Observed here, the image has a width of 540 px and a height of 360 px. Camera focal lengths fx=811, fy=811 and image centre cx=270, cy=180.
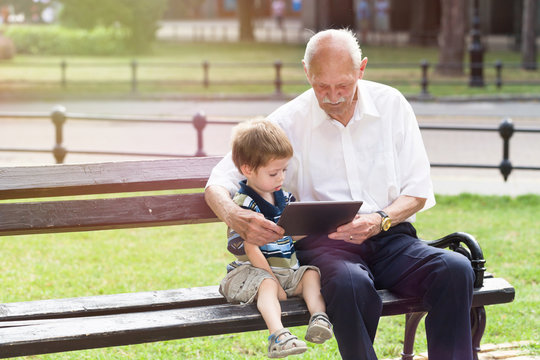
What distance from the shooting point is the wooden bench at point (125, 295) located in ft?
11.4

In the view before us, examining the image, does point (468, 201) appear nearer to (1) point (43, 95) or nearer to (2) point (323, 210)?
(2) point (323, 210)

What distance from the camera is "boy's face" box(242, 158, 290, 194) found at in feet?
12.0

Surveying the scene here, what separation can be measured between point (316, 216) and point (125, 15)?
28562mm

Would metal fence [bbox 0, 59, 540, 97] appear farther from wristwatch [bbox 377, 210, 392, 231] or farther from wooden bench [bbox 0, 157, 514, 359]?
wristwatch [bbox 377, 210, 392, 231]

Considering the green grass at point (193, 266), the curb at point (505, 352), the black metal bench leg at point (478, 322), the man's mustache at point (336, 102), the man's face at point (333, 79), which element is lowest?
the green grass at point (193, 266)

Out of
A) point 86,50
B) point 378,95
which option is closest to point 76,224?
point 378,95

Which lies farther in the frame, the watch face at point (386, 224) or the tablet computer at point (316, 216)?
the watch face at point (386, 224)

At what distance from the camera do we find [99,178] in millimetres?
4168

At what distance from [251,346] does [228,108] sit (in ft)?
46.8

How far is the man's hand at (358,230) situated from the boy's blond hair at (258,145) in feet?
1.43

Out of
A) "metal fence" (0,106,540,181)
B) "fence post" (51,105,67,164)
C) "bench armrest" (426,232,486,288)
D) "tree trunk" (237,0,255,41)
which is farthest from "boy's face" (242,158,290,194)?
"tree trunk" (237,0,255,41)

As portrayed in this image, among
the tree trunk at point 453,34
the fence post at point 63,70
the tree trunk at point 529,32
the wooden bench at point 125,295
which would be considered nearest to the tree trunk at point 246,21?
the tree trunk at point 453,34

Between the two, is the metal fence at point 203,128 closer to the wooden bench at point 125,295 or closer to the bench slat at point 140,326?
the wooden bench at point 125,295

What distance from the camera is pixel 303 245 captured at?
4.02m
